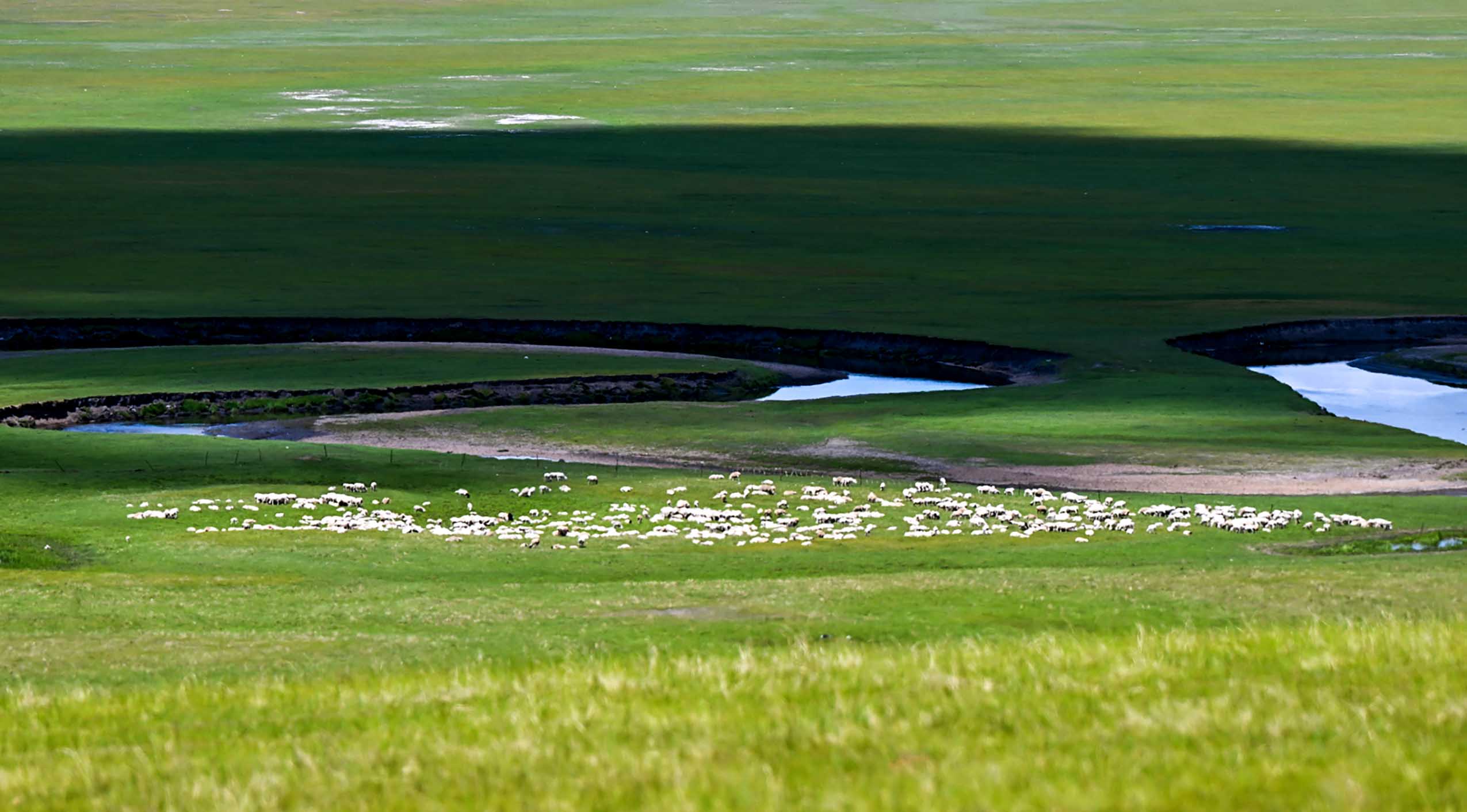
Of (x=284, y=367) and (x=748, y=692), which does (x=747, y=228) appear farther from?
(x=748, y=692)

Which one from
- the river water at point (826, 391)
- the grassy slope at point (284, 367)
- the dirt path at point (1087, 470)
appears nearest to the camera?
the dirt path at point (1087, 470)

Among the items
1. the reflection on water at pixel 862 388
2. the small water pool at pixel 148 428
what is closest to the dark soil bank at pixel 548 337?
the reflection on water at pixel 862 388

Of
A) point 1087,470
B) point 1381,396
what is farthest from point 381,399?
point 1381,396

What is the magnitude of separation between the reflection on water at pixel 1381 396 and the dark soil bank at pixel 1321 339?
128 centimetres

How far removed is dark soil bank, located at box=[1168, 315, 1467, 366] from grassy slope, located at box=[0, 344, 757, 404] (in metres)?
15.0

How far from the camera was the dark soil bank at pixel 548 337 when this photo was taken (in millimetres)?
62719

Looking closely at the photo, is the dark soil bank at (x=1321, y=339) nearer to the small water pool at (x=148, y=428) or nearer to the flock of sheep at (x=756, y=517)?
the flock of sheep at (x=756, y=517)

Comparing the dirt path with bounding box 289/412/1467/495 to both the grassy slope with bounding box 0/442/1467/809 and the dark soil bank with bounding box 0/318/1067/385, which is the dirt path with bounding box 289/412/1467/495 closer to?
the grassy slope with bounding box 0/442/1467/809

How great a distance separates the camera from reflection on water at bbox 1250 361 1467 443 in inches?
2055

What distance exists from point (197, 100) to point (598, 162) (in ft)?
172

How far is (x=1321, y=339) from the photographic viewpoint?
6481 centimetres

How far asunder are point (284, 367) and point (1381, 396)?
30.3 m

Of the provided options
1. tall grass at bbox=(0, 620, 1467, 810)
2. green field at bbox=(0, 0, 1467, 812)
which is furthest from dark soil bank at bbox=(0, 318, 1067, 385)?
tall grass at bbox=(0, 620, 1467, 810)

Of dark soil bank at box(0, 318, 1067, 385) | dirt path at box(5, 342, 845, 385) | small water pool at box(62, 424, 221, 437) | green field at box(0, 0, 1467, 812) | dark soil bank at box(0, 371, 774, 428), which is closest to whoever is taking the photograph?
green field at box(0, 0, 1467, 812)
